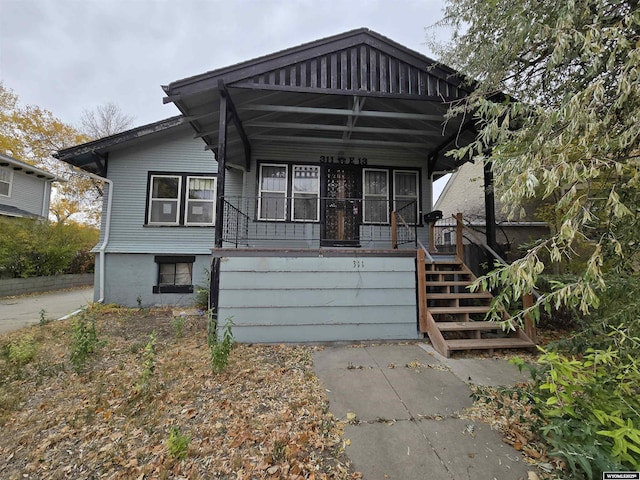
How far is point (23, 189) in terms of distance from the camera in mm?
13453

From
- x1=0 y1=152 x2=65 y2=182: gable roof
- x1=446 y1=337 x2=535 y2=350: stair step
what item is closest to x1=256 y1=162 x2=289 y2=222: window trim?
x1=446 y1=337 x2=535 y2=350: stair step

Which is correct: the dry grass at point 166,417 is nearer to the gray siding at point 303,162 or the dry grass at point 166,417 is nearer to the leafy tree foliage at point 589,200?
the leafy tree foliage at point 589,200

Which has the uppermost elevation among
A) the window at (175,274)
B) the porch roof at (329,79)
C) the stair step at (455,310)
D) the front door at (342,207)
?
the porch roof at (329,79)

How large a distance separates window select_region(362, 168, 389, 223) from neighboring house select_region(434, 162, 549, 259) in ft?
A: 6.76

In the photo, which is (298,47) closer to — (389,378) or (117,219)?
(389,378)

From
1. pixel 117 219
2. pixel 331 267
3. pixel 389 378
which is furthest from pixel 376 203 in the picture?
pixel 117 219

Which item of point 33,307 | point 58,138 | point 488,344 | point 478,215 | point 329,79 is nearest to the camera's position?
point 488,344

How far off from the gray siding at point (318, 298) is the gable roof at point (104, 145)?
5.79m

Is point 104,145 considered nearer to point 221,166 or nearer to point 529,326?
point 221,166

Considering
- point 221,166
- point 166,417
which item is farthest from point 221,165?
point 166,417

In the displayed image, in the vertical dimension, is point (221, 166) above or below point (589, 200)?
above

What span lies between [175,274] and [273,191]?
4069mm

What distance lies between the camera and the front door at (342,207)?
6.80 m

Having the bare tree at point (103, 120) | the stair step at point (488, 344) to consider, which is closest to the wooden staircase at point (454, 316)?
the stair step at point (488, 344)
